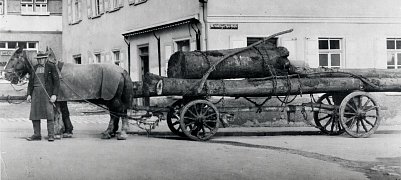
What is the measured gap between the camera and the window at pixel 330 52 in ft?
54.4

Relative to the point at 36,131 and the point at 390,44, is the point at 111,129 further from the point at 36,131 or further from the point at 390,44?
the point at 390,44

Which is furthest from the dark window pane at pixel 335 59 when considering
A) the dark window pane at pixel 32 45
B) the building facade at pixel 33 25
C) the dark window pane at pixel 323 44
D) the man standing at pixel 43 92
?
the dark window pane at pixel 32 45

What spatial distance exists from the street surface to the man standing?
0.43m

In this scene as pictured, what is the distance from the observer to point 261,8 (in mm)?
16125

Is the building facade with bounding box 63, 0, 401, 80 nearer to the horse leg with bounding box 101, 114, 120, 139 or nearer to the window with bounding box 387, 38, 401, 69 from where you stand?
the window with bounding box 387, 38, 401, 69

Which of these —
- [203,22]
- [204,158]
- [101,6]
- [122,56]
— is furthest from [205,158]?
[101,6]

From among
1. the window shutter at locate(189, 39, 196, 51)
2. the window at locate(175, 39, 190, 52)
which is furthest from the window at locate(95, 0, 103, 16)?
the window shutter at locate(189, 39, 196, 51)

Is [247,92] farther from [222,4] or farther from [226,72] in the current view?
[222,4]

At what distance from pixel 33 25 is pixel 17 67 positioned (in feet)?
61.8

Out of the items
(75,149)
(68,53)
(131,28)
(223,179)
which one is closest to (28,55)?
(75,149)

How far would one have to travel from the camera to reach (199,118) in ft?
36.1

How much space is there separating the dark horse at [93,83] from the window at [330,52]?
7358mm

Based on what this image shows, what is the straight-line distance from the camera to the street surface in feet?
23.1

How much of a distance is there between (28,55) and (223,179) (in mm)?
5717
